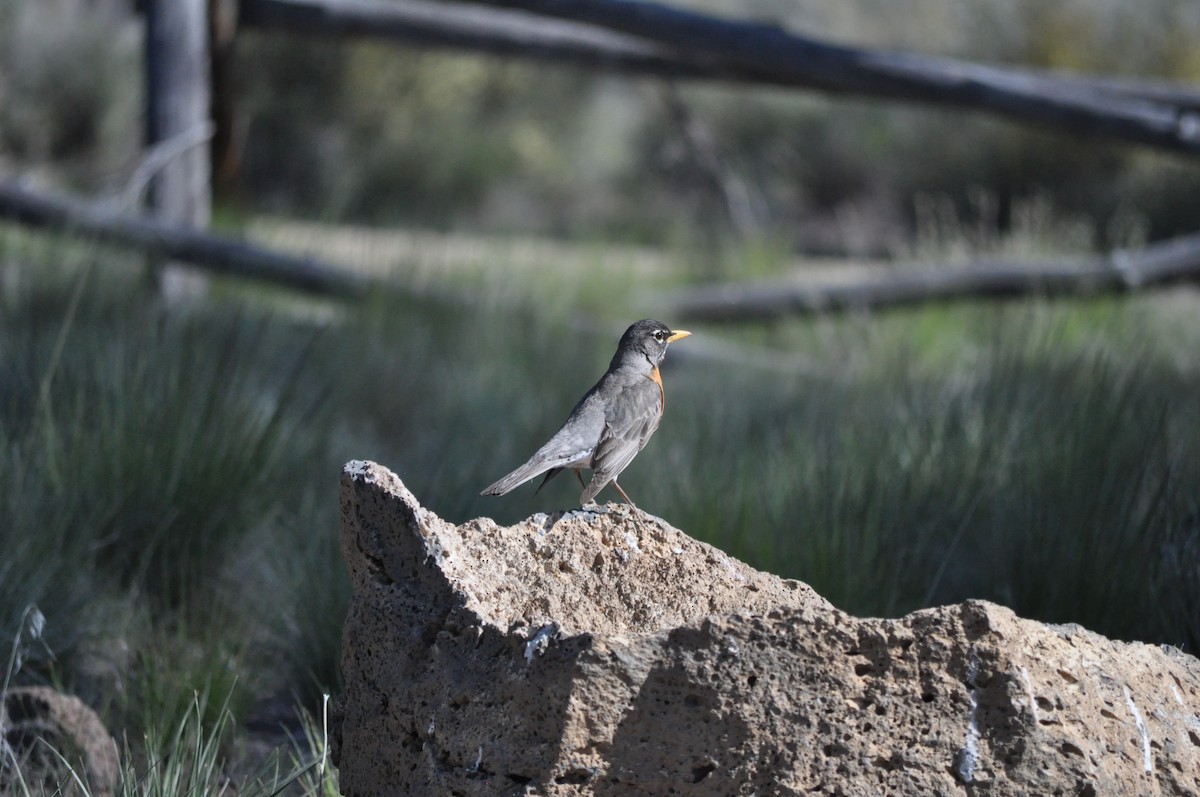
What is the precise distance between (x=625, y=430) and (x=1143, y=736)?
1.20 meters

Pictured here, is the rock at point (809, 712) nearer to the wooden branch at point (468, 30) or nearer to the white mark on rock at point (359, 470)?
the white mark on rock at point (359, 470)

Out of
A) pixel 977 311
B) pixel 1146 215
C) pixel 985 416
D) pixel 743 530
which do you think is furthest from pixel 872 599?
pixel 1146 215

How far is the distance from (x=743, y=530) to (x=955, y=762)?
5.31 feet

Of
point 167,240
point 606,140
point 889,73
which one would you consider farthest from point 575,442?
point 606,140

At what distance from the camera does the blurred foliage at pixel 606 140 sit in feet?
43.2

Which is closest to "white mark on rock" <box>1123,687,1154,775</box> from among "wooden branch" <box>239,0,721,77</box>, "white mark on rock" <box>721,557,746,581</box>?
"white mark on rock" <box>721,557,746,581</box>

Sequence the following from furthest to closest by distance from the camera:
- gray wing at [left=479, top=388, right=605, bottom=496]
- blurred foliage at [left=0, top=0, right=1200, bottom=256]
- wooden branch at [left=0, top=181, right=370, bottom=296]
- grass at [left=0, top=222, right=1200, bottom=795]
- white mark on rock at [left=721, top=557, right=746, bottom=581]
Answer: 1. blurred foliage at [left=0, top=0, right=1200, bottom=256]
2. wooden branch at [left=0, top=181, right=370, bottom=296]
3. grass at [left=0, top=222, right=1200, bottom=795]
4. gray wing at [left=479, top=388, right=605, bottom=496]
5. white mark on rock at [left=721, top=557, right=746, bottom=581]

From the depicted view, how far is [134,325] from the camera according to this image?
473 centimetres

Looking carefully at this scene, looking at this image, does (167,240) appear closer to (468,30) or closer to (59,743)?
(468,30)

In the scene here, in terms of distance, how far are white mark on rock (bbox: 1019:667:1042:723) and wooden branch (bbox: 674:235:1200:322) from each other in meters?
5.96

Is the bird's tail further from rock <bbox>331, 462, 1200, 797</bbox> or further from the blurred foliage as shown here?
the blurred foliage

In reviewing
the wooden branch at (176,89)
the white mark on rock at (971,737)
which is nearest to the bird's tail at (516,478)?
the white mark on rock at (971,737)

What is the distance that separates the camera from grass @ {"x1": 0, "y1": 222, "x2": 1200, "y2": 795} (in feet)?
10.4

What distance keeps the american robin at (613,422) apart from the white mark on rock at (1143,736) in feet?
3.36
